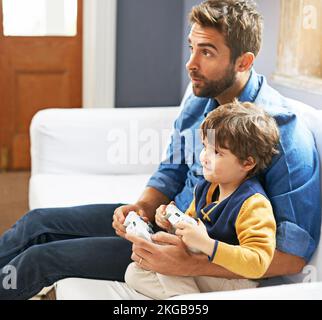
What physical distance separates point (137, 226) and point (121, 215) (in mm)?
192

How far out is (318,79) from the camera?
8.16 feet

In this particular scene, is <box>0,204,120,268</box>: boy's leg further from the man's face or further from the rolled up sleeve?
the man's face

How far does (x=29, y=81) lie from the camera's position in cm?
413

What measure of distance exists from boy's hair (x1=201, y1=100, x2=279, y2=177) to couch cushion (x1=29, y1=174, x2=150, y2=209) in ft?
2.81

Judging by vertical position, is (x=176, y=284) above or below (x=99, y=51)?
below

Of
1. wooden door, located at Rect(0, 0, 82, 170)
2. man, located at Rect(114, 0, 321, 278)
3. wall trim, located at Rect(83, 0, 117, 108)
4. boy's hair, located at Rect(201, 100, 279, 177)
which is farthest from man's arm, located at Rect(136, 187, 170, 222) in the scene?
wooden door, located at Rect(0, 0, 82, 170)

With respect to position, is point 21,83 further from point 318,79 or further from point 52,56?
point 318,79

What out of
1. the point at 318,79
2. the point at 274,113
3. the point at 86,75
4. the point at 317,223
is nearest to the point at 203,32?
the point at 274,113

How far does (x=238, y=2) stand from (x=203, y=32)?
12 cm

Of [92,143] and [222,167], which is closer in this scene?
[222,167]

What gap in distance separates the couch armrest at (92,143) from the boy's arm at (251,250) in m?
1.27

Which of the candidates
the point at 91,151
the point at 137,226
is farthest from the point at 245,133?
the point at 91,151

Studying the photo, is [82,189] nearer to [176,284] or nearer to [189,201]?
[189,201]

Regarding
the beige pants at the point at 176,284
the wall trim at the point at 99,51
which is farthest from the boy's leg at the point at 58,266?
the wall trim at the point at 99,51
